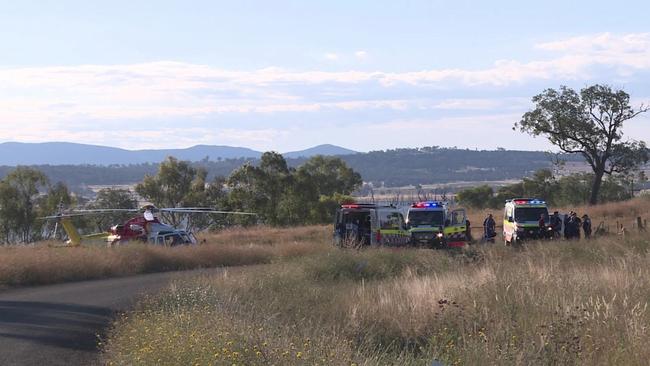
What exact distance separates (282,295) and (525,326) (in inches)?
221

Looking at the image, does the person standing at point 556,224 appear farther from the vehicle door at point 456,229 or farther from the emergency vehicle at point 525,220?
the vehicle door at point 456,229

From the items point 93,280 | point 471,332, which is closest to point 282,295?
point 471,332

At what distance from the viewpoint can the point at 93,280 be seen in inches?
1097

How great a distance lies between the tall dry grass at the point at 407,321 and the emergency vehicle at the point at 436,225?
15.6m

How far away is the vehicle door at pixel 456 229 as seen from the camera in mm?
36281

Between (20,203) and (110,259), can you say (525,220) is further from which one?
(20,203)

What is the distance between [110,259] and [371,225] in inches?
445

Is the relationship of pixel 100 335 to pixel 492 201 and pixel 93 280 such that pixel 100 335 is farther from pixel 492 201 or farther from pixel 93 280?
pixel 492 201

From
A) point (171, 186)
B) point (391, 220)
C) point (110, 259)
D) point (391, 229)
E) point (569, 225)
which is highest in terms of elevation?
point (171, 186)

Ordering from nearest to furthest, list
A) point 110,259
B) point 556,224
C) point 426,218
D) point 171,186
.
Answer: point 110,259 → point 556,224 → point 426,218 → point 171,186

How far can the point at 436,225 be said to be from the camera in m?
36.9

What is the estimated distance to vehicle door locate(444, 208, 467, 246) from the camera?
3628 centimetres

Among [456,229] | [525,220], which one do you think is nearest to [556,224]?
[525,220]

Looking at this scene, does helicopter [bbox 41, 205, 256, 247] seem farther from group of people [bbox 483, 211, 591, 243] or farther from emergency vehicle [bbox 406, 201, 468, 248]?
group of people [bbox 483, 211, 591, 243]
